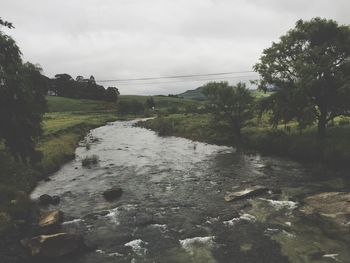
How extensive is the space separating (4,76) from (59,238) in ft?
43.1

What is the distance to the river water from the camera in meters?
20.2

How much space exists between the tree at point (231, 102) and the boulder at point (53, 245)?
42.6 m

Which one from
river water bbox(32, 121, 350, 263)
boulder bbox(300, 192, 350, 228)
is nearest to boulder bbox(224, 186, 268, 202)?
river water bbox(32, 121, 350, 263)

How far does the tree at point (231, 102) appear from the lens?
59.9m

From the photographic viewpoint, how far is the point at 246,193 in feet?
98.8

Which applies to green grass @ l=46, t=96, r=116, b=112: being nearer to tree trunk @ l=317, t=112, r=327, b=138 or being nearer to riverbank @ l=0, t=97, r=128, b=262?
riverbank @ l=0, t=97, r=128, b=262

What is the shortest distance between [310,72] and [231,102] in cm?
1888

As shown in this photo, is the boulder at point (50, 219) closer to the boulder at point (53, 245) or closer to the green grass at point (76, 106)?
the boulder at point (53, 245)

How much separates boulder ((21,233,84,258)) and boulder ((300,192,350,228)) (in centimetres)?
1549

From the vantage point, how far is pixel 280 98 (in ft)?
→ 153

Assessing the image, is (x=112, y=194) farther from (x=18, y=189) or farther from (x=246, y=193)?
(x=246, y=193)

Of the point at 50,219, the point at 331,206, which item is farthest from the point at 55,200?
the point at 331,206

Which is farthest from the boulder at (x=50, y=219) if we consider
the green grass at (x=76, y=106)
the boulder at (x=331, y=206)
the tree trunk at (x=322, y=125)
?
the green grass at (x=76, y=106)

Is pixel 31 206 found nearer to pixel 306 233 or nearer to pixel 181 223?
pixel 181 223
